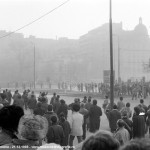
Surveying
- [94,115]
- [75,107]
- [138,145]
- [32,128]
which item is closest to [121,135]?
[75,107]

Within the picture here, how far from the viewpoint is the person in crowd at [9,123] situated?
323 centimetres

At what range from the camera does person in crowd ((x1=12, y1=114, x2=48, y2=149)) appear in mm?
2953

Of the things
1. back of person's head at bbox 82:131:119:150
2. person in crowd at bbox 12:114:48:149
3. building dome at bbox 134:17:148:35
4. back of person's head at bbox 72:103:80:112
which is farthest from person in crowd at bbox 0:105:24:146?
building dome at bbox 134:17:148:35

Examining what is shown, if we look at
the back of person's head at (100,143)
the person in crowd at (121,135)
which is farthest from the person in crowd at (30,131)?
the person in crowd at (121,135)

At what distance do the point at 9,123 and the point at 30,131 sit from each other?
0.40 m

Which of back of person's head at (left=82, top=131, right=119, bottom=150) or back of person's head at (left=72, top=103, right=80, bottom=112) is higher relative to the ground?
back of person's head at (left=82, top=131, right=119, bottom=150)

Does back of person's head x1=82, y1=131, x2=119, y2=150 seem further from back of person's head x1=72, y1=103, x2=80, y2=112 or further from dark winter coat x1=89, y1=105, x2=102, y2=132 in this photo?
dark winter coat x1=89, y1=105, x2=102, y2=132

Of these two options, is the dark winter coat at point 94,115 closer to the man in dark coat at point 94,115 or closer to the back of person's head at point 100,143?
the man in dark coat at point 94,115

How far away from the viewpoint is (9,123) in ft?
10.7

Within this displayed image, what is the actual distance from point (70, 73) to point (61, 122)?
74641 mm

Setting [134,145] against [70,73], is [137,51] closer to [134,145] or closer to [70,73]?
[70,73]

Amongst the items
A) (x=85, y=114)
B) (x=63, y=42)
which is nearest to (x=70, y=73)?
(x=63, y=42)

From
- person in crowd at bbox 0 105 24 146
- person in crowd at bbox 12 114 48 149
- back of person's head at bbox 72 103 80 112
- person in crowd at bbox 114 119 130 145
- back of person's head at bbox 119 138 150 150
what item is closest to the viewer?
back of person's head at bbox 119 138 150 150

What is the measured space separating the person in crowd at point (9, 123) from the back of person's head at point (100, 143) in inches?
50.1
